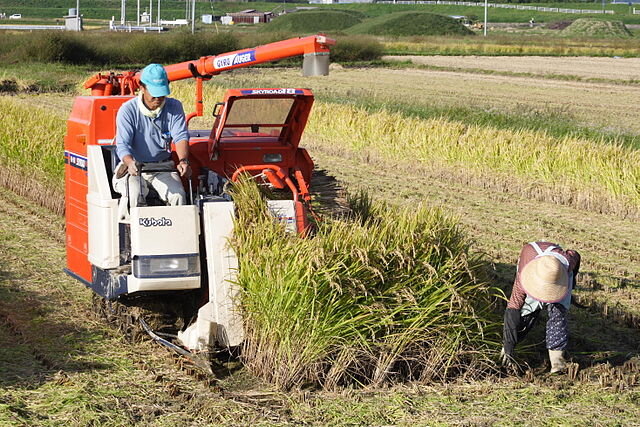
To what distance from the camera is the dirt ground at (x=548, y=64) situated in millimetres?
41500

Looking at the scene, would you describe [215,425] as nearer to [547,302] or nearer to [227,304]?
[227,304]

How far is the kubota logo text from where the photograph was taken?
21.8 ft

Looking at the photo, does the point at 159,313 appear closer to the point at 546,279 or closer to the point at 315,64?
the point at 315,64

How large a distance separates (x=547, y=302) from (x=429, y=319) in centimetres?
83

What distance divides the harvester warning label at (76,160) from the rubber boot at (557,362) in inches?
152

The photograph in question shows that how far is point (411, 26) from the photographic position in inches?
3041

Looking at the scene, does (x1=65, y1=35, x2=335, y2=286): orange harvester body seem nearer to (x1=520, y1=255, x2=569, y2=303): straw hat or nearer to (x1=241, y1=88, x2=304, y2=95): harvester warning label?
(x1=241, y1=88, x2=304, y2=95): harvester warning label

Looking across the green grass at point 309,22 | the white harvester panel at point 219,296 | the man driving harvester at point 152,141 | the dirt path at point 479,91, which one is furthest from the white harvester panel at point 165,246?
the green grass at point 309,22

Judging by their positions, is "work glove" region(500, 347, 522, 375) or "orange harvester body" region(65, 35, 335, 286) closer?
"work glove" region(500, 347, 522, 375)

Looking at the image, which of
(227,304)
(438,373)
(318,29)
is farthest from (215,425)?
(318,29)

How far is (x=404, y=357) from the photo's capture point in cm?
668

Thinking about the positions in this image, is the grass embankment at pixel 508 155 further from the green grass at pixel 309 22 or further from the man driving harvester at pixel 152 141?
the green grass at pixel 309 22

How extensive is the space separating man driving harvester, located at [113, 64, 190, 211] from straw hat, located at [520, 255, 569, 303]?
2536mm

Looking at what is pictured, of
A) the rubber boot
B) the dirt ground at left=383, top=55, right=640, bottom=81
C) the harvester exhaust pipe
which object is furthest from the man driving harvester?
the dirt ground at left=383, top=55, right=640, bottom=81
